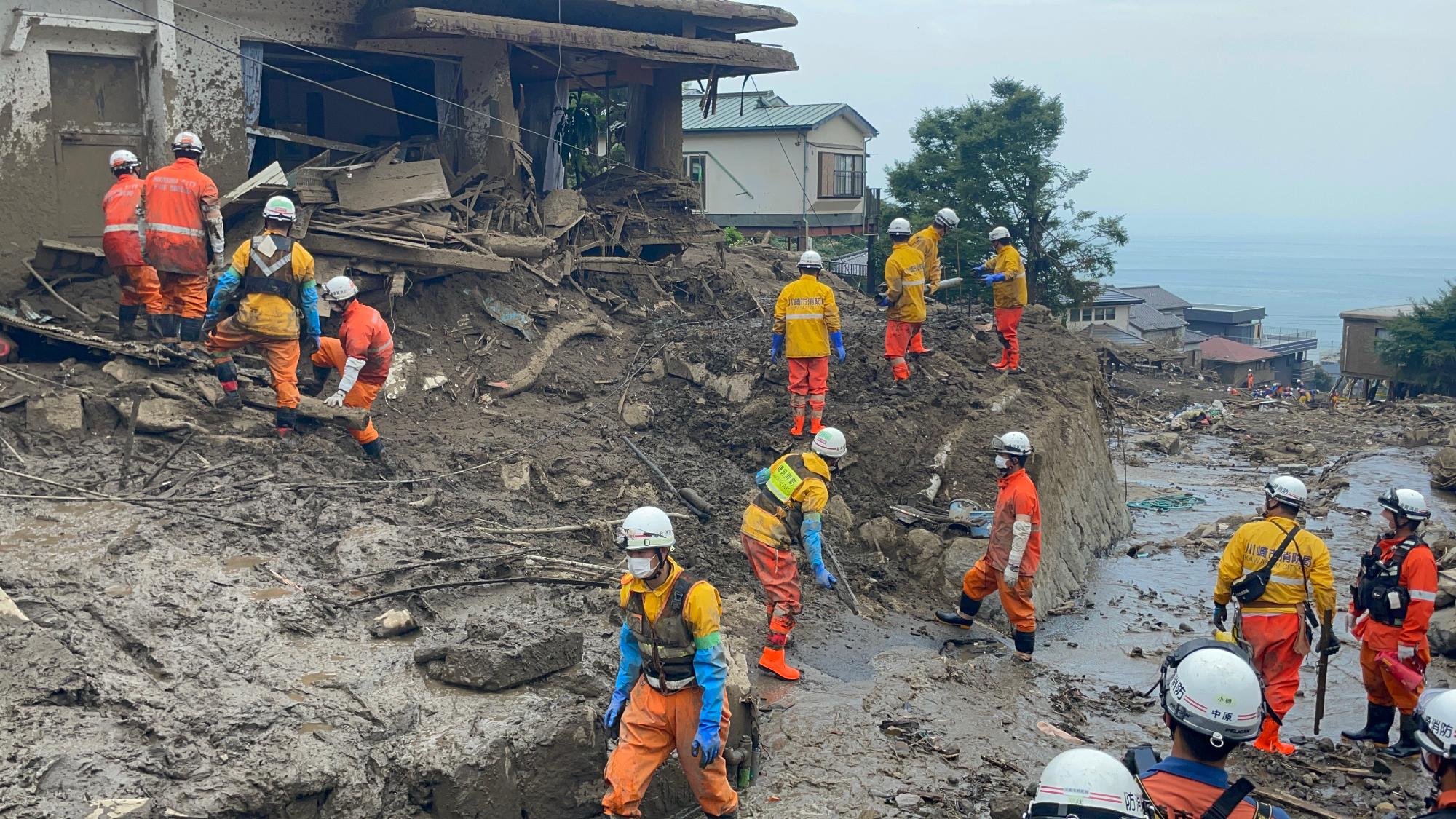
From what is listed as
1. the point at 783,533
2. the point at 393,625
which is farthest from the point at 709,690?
the point at 783,533

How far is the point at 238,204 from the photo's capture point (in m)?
11.6

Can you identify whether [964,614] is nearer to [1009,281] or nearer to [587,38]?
[1009,281]

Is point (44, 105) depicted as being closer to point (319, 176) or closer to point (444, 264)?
point (319, 176)

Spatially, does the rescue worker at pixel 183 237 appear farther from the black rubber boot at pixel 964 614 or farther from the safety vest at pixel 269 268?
the black rubber boot at pixel 964 614

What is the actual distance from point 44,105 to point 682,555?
25.4ft

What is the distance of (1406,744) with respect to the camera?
749 cm

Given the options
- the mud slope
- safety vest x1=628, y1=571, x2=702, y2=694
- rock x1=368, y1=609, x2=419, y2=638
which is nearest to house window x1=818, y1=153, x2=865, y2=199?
the mud slope

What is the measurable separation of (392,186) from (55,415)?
5.14m

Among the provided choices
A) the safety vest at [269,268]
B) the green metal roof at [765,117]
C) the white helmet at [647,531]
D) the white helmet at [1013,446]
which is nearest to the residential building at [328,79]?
the safety vest at [269,268]

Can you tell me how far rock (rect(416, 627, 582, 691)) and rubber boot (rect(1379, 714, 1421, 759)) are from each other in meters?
5.53

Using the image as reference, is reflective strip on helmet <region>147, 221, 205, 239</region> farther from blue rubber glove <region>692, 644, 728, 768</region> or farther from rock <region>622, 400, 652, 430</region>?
blue rubber glove <region>692, 644, 728, 768</region>

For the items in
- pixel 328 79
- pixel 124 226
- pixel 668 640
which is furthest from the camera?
pixel 328 79

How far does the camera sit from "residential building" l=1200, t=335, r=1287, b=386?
46.9 m

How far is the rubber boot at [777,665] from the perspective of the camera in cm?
767
